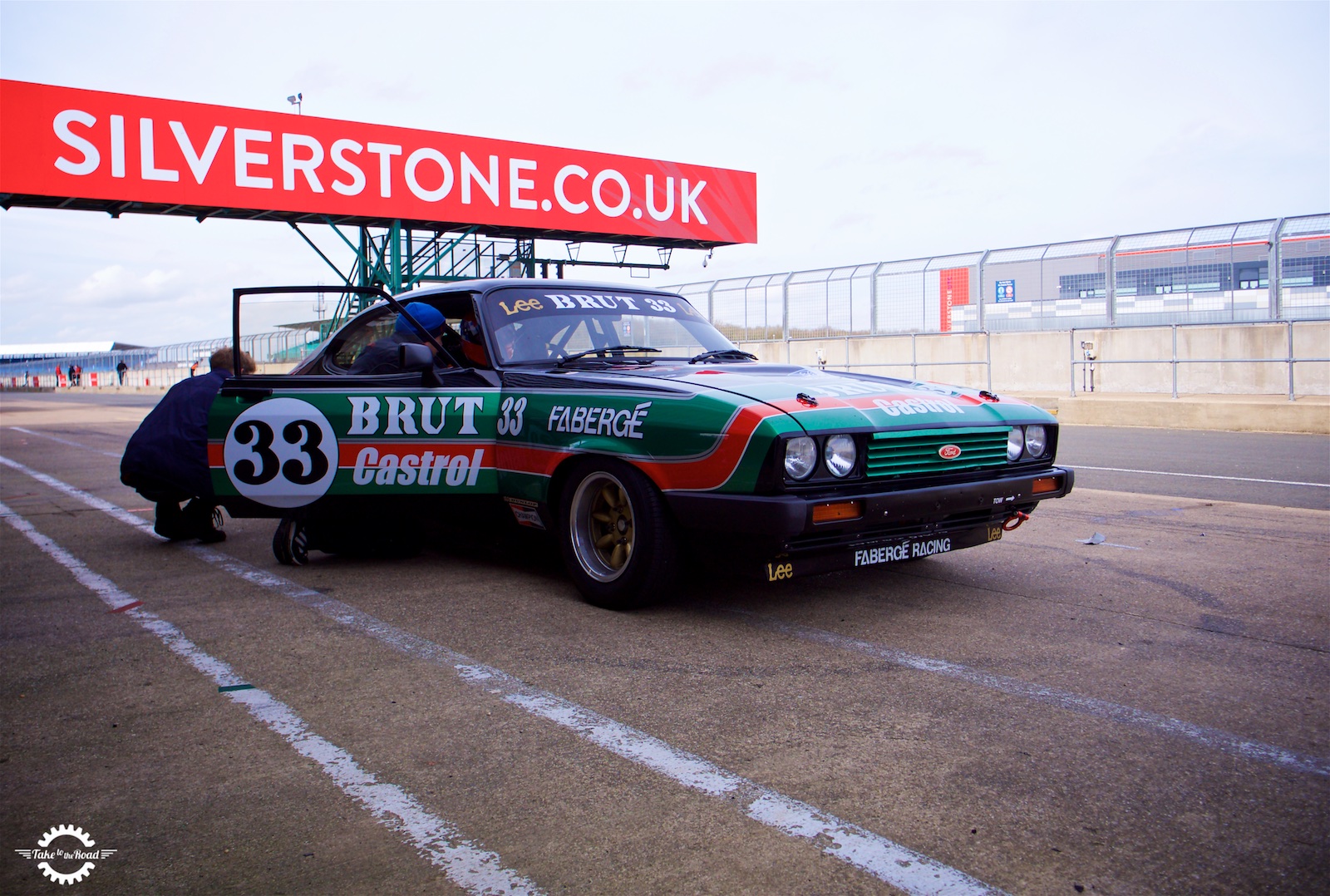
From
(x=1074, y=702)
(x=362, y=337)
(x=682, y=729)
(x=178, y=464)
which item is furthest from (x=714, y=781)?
(x=178, y=464)

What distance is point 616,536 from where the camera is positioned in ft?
14.0

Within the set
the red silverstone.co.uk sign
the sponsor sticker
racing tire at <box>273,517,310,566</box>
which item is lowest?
racing tire at <box>273,517,310,566</box>

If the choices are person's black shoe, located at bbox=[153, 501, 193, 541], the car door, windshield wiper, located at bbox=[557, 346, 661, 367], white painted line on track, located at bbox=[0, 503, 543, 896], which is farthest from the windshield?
person's black shoe, located at bbox=[153, 501, 193, 541]

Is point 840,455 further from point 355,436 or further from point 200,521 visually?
point 200,521

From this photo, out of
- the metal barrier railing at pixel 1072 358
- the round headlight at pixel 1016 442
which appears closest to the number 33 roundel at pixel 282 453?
the round headlight at pixel 1016 442

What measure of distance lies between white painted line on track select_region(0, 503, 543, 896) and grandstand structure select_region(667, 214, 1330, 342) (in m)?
17.4

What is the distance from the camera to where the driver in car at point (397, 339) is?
5172 mm

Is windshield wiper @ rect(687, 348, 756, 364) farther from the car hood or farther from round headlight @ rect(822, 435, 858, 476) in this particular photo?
round headlight @ rect(822, 435, 858, 476)

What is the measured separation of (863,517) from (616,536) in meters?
1.08

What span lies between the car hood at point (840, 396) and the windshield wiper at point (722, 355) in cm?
22

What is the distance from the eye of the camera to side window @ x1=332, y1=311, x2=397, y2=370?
557cm

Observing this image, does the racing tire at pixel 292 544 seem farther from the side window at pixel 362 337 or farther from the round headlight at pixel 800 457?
the round headlight at pixel 800 457

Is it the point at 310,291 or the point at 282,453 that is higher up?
the point at 310,291
